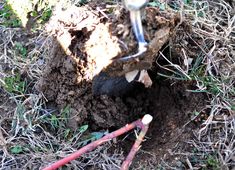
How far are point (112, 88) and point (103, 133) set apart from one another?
208 millimetres

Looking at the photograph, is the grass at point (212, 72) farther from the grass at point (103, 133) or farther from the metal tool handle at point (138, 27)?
the metal tool handle at point (138, 27)

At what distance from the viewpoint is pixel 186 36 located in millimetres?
2078

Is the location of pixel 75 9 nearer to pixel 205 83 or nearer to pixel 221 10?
pixel 205 83

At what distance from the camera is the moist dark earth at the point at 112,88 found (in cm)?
176

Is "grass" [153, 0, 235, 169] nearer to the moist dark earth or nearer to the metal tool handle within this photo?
the moist dark earth

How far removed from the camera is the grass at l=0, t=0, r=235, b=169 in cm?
186

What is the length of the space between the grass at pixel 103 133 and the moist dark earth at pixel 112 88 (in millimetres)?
50

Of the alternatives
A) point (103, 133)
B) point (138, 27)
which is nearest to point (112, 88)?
point (103, 133)

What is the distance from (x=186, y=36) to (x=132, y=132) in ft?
1.75

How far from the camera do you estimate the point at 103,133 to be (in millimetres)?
1937

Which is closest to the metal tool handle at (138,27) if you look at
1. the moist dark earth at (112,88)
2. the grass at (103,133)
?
the moist dark earth at (112,88)

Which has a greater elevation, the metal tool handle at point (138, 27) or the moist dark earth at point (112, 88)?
the metal tool handle at point (138, 27)

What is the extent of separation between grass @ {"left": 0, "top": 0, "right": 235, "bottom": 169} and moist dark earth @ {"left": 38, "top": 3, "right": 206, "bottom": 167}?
50mm

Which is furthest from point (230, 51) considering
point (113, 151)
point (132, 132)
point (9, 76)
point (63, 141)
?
point (9, 76)
